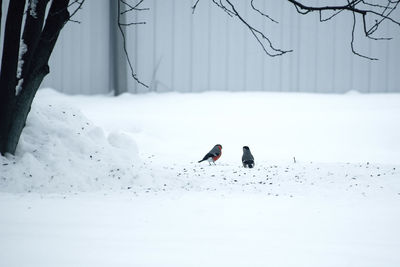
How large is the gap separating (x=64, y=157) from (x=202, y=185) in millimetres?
1721

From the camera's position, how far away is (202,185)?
19.3 ft

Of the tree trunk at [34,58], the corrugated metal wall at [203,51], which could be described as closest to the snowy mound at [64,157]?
the tree trunk at [34,58]

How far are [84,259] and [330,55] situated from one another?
9.60 metres

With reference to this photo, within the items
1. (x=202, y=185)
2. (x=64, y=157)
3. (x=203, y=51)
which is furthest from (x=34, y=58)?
(x=203, y=51)

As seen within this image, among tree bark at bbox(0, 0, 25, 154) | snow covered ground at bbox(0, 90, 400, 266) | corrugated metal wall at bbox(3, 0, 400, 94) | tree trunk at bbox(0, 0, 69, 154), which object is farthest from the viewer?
corrugated metal wall at bbox(3, 0, 400, 94)

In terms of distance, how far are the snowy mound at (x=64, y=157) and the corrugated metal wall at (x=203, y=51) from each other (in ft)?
14.1

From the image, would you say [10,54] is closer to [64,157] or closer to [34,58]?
[34,58]

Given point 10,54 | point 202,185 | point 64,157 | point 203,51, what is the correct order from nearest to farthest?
point 10,54 < point 64,157 < point 202,185 < point 203,51

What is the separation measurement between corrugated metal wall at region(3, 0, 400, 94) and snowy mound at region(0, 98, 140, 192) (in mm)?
4291

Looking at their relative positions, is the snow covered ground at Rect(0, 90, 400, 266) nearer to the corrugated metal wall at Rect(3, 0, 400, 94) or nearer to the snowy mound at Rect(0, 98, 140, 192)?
the snowy mound at Rect(0, 98, 140, 192)

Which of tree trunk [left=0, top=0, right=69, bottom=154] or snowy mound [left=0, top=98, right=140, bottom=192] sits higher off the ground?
tree trunk [left=0, top=0, right=69, bottom=154]

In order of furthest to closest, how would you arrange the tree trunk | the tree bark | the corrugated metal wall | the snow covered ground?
the corrugated metal wall → the tree trunk → the tree bark → the snow covered ground

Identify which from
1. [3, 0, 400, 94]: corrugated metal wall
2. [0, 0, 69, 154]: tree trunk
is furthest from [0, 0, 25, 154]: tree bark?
[3, 0, 400, 94]: corrugated metal wall

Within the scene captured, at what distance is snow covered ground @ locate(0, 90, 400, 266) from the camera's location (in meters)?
3.11
